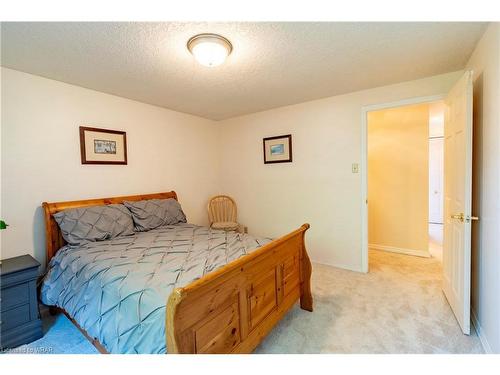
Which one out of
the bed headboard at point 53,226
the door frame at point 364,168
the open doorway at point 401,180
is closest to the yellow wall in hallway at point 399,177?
the open doorway at point 401,180

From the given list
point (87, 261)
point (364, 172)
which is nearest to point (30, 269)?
point (87, 261)

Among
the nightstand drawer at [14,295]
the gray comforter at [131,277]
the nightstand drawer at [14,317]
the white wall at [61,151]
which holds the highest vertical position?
the white wall at [61,151]

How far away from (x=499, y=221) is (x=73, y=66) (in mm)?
3361

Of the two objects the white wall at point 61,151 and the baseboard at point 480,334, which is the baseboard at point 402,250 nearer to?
the baseboard at point 480,334

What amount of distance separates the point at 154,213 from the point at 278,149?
77.1 inches

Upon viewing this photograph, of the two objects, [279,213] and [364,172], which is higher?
[364,172]

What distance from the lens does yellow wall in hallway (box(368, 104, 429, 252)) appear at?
3.39m

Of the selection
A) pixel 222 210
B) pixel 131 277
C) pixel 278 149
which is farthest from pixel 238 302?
pixel 222 210

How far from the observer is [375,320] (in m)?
1.96

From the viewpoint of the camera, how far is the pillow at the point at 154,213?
102 inches

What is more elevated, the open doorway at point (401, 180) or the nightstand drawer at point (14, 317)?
the open doorway at point (401, 180)

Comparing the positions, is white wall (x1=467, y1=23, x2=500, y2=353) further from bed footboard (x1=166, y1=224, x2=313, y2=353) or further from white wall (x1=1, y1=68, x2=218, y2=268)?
white wall (x1=1, y1=68, x2=218, y2=268)

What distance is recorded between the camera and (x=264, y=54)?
1.91m

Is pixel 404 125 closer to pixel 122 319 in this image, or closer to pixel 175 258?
pixel 175 258
